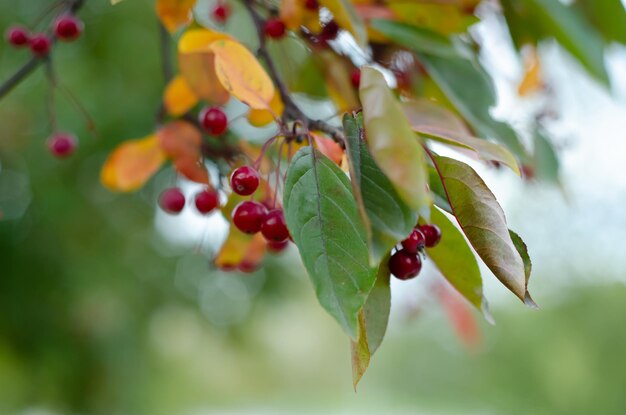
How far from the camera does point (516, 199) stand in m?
6.36

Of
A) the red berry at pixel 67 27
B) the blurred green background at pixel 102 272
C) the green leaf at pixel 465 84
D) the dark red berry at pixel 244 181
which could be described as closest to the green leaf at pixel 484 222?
the dark red berry at pixel 244 181

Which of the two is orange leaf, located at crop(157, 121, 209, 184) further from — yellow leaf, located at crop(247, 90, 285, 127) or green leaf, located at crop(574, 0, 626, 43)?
green leaf, located at crop(574, 0, 626, 43)

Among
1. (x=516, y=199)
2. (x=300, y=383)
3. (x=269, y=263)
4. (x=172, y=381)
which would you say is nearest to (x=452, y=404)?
(x=300, y=383)

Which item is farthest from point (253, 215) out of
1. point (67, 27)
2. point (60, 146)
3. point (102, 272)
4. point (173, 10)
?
point (102, 272)

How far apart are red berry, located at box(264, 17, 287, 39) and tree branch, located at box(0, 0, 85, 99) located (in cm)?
19

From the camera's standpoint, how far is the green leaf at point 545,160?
2.31ft

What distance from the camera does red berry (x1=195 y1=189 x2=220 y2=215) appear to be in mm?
617

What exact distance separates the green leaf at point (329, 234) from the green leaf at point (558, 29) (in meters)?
0.37

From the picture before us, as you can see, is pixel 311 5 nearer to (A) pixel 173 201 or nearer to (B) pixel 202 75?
A: (B) pixel 202 75

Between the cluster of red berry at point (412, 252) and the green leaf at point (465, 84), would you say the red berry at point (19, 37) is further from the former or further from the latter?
the cluster of red berry at point (412, 252)

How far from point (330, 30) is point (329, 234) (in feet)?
1.12

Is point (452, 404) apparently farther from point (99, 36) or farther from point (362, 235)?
point (362, 235)

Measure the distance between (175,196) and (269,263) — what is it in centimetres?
290

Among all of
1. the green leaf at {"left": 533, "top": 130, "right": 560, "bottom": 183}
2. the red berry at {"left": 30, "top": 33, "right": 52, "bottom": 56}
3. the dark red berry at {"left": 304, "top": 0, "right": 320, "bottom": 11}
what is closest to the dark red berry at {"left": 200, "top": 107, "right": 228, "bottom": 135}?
the dark red berry at {"left": 304, "top": 0, "right": 320, "bottom": 11}
